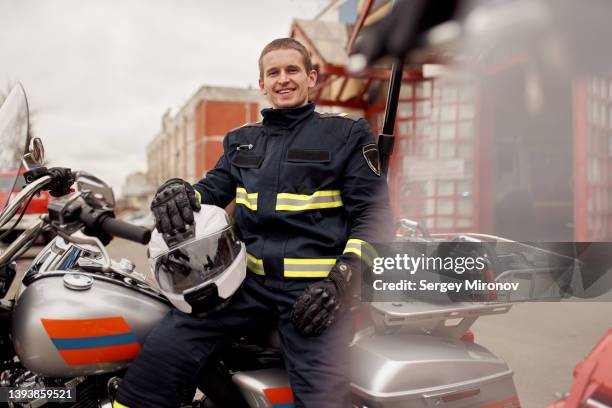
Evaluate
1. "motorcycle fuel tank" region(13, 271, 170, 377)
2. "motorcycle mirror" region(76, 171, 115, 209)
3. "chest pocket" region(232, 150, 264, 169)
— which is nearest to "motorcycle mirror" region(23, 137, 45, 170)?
"motorcycle mirror" region(76, 171, 115, 209)

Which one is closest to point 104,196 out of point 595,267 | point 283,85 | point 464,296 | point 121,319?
point 121,319

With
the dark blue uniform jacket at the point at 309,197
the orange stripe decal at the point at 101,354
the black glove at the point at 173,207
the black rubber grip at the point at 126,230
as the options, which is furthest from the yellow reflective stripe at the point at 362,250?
the orange stripe decal at the point at 101,354

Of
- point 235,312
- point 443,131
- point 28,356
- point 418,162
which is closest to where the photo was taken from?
point 28,356

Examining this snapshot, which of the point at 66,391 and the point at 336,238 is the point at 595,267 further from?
the point at 66,391

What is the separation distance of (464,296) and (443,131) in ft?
4.14

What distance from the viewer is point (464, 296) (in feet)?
4.52

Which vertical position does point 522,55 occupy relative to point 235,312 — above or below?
above

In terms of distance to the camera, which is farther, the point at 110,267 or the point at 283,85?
the point at 283,85

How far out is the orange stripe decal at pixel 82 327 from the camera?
52.6 inches

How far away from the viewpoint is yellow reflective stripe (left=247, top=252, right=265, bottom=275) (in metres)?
1.53

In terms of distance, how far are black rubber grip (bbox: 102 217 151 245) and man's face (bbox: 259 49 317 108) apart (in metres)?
0.71

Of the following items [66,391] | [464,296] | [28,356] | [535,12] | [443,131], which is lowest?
[66,391]

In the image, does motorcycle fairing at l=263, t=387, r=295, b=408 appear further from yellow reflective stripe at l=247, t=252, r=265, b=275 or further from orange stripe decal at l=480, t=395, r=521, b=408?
orange stripe decal at l=480, t=395, r=521, b=408

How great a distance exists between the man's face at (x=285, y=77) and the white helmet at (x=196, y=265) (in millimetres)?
570
